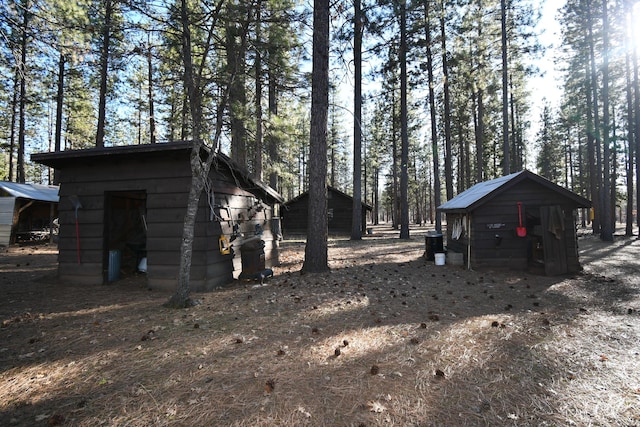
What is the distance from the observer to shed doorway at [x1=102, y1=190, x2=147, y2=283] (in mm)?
8578

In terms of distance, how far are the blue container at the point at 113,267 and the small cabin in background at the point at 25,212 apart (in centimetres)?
1199

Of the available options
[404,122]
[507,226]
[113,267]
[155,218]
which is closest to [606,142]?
[404,122]

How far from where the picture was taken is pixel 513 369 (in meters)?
Result: 3.26

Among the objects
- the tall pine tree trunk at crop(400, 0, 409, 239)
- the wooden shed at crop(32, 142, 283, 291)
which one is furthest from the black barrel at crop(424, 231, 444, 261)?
the tall pine tree trunk at crop(400, 0, 409, 239)

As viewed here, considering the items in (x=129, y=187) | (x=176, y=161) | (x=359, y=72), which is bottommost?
(x=129, y=187)

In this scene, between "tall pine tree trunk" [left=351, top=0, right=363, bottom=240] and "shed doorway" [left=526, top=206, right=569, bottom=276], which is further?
"tall pine tree trunk" [left=351, top=0, right=363, bottom=240]

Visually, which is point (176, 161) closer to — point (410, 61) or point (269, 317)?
point (269, 317)

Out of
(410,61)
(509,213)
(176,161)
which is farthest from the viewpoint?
(410,61)

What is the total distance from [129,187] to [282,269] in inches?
187

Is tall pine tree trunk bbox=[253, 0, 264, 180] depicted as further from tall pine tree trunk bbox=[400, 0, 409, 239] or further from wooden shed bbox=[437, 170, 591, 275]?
tall pine tree trunk bbox=[400, 0, 409, 239]

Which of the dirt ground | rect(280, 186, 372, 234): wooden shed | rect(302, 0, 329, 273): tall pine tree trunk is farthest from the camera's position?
rect(280, 186, 372, 234): wooden shed

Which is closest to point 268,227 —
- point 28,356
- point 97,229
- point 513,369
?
point 97,229

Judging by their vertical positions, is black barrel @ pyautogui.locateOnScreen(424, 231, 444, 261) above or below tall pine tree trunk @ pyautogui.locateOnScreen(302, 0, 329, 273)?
below

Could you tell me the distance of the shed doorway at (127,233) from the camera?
8.58 metres
